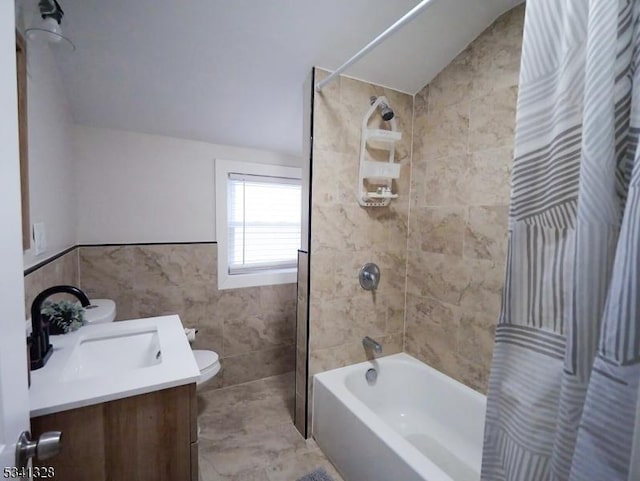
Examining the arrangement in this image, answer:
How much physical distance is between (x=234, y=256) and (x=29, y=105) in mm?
1594

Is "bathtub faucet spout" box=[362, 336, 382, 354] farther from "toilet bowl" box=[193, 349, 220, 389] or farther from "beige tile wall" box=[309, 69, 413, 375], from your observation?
"toilet bowl" box=[193, 349, 220, 389]

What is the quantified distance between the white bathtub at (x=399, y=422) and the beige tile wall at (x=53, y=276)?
1.48m

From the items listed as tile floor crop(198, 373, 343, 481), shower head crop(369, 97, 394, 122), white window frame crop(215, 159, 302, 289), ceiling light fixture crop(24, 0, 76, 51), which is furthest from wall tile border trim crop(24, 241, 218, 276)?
shower head crop(369, 97, 394, 122)

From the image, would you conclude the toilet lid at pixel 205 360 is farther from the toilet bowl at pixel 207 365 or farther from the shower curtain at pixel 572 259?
the shower curtain at pixel 572 259

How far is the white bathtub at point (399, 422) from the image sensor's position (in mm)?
1277

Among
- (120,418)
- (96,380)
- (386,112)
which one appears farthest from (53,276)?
(386,112)

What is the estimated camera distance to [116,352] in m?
1.29

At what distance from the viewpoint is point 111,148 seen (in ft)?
6.53

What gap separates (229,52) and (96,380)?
62.4 inches

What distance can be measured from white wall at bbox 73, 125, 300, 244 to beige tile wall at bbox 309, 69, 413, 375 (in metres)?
1.04

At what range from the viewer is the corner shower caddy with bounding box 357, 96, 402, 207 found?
1.75 m

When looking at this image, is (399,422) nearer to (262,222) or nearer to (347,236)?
(347,236)

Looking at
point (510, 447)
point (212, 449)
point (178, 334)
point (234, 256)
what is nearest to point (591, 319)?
point (510, 447)

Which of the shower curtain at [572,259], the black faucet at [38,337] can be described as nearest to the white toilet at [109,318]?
the black faucet at [38,337]
